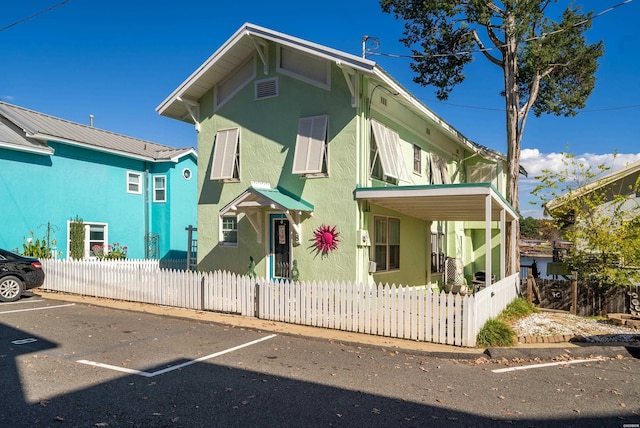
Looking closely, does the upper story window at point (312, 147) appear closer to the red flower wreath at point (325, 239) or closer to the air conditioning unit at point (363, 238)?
the red flower wreath at point (325, 239)

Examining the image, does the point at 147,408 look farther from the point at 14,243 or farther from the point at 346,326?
the point at 14,243

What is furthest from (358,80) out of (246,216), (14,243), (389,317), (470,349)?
(14,243)

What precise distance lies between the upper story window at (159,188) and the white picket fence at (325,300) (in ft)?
28.2

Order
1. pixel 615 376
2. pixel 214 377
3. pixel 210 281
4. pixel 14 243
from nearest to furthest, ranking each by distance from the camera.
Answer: pixel 214 377, pixel 615 376, pixel 210 281, pixel 14 243

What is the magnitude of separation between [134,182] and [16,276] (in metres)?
9.85

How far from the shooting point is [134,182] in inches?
861

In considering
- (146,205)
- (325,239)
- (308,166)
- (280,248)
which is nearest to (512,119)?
(308,166)

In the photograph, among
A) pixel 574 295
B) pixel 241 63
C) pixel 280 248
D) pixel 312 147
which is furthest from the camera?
pixel 241 63

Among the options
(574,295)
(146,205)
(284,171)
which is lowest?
(574,295)

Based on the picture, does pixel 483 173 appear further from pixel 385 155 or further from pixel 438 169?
pixel 385 155

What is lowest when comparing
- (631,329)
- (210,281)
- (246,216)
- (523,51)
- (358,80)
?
(631,329)

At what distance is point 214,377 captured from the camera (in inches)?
248

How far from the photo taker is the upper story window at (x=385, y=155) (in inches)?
482

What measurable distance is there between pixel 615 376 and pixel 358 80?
8.38m
